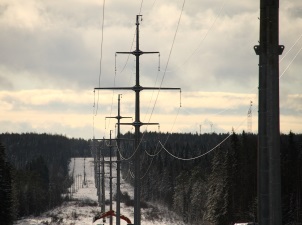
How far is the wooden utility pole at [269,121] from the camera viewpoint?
1030 cm

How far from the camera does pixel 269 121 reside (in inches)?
408

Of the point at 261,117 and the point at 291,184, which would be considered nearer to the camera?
the point at 261,117

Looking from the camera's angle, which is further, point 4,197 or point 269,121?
point 4,197

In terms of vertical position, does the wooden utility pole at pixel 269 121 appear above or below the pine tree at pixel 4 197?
above

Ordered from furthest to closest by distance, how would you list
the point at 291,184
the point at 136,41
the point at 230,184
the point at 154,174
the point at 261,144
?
the point at 154,174 → the point at 230,184 → the point at 291,184 → the point at 136,41 → the point at 261,144

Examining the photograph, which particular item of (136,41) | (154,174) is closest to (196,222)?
(154,174)

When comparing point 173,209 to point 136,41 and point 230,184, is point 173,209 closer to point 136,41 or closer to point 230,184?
point 230,184

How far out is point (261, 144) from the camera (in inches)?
408

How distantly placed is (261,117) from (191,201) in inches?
3711

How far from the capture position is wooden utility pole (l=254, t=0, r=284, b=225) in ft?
33.8

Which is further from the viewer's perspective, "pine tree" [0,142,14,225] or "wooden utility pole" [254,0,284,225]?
"pine tree" [0,142,14,225]

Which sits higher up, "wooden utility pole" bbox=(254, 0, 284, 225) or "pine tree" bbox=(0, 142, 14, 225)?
"wooden utility pole" bbox=(254, 0, 284, 225)

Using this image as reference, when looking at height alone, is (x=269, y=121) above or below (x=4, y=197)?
above

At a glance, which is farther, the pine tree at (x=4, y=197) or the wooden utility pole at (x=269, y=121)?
the pine tree at (x=4, y=197)
